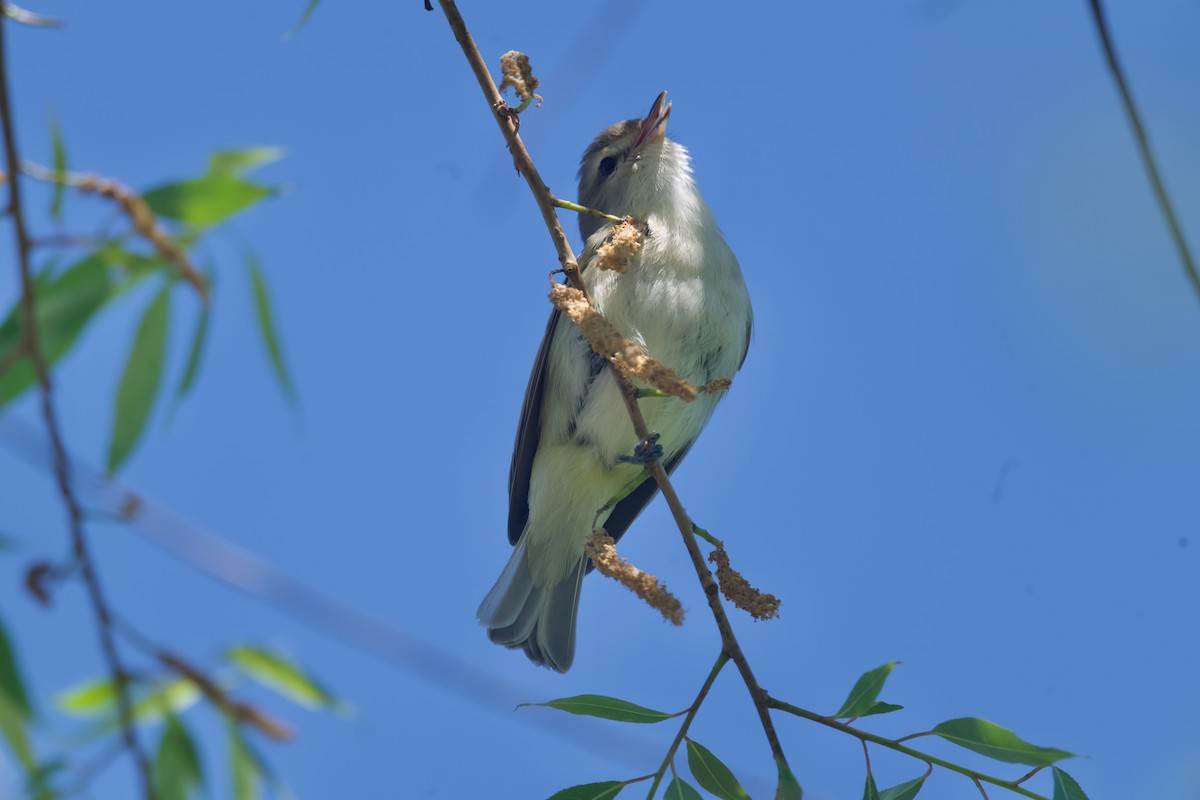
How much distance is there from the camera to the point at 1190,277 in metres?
1.21

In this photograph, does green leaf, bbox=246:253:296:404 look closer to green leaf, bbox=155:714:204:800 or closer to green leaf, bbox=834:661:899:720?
green leaf, bbox=155:714:204:800

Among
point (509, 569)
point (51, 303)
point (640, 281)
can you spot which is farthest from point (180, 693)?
point (509, 569)

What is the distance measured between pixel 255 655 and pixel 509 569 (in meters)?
3.08

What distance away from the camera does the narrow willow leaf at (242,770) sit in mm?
1452

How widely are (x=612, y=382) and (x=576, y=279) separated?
138 centimetres

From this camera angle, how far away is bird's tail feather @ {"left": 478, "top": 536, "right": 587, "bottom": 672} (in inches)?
179

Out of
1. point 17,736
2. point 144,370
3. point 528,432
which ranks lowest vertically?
point 17,736

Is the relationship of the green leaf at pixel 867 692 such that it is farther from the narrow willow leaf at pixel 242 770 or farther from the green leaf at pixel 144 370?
the green leaf at pixel 144 370

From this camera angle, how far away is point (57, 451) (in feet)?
3.76

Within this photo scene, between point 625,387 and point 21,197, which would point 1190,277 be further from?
point 625,387

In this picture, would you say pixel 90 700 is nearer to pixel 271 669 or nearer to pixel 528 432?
pixel 271 669

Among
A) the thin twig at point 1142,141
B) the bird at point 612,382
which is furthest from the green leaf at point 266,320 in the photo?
the bird at point 612,382

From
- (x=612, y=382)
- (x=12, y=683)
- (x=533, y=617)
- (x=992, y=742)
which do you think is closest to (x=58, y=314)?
(x=12, y=683)

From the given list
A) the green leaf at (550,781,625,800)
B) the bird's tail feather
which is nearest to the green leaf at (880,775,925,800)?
the green leaf at (550,781,625,800)
